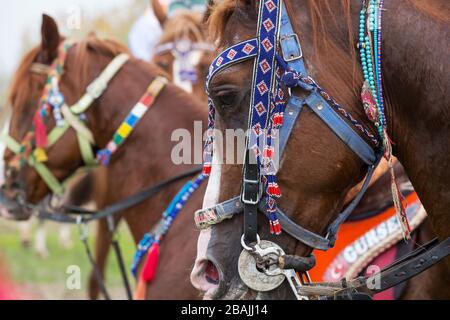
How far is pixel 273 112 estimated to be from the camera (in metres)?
1.92

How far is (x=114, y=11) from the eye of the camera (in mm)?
15539

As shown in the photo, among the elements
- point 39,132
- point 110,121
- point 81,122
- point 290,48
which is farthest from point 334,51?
point 39,132

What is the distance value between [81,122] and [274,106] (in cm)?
206

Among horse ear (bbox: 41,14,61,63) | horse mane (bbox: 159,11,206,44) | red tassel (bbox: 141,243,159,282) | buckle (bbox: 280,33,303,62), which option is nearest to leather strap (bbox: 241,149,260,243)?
buckle (bbox: 280,33,303,62)

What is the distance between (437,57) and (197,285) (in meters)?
0.97

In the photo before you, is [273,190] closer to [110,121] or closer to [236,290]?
[236,290]

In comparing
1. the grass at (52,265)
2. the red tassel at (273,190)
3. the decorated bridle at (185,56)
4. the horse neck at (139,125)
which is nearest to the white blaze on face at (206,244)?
the red tassel at (273,190)

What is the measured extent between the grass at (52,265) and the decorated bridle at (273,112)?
5.12 metres

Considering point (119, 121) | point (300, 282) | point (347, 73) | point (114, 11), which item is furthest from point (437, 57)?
point (114, 11)

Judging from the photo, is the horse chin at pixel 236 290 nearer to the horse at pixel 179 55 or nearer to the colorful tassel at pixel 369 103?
the colorful tassel at pixel 369 103

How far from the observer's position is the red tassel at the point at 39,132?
378 centimetres

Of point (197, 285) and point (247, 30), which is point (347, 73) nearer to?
point (247, 30)

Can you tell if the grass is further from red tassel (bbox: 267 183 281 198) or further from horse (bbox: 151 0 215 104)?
red tassel (bbox: 267 183 281 198)

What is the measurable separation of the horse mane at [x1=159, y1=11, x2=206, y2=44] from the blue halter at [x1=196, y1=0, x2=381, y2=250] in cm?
353
